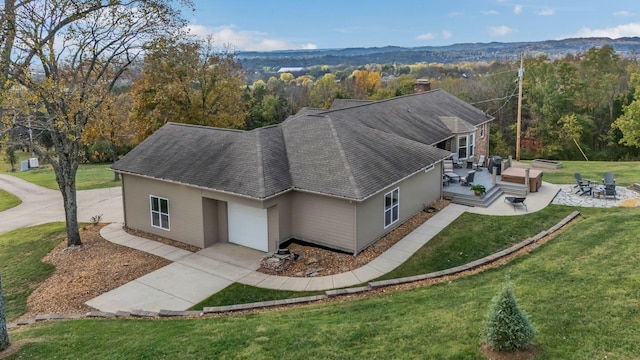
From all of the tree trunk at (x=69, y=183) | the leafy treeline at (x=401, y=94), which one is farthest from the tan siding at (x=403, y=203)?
the tree trunk at (x=69, y=183)

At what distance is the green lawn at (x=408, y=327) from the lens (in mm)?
7574

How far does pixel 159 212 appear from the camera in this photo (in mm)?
18406

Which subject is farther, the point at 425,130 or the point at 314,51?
the point at 314,51

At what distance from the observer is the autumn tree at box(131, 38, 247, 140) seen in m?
31.0

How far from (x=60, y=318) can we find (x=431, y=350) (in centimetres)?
982

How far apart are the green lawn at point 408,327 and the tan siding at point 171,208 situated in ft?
20.7

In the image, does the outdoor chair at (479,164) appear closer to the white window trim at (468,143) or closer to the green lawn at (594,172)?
the white window trim at (468,143)

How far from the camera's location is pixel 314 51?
156750 mm

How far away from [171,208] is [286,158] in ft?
16.6

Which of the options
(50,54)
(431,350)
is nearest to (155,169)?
(50,54)

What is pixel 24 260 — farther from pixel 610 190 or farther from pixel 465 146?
pixel 610 190

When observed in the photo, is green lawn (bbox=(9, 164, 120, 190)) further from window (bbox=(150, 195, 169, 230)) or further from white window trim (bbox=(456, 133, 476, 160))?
white window trim (bbox=(456, 133, 476, 160))

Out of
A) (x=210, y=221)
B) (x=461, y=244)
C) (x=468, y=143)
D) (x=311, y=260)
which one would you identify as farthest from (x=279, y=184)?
(x=468, y=143)

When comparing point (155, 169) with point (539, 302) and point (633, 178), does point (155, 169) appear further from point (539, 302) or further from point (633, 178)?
point (633, 178)
